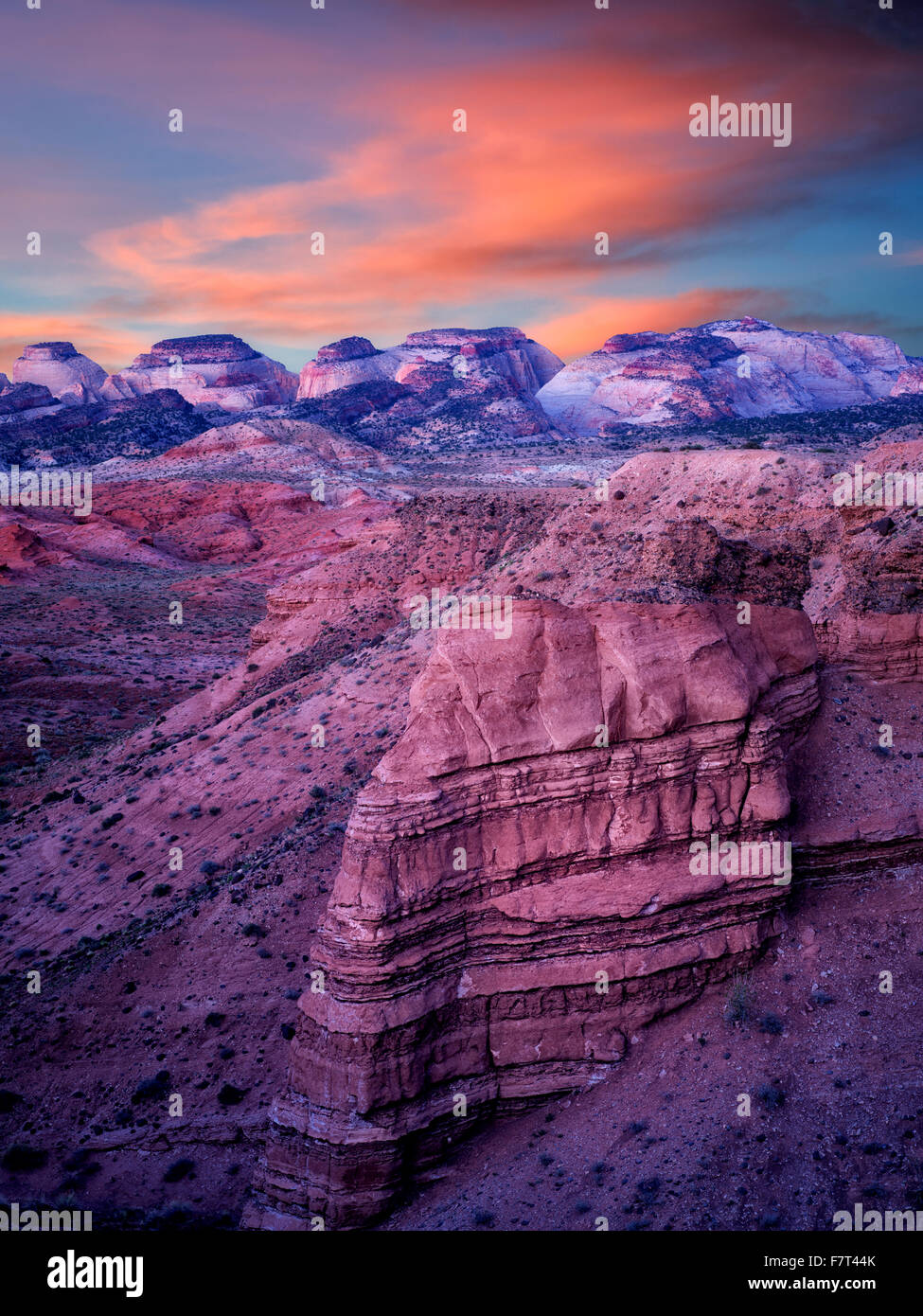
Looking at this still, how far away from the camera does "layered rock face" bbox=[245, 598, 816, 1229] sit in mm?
12086

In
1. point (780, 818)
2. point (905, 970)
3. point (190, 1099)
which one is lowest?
point (190, 1099)

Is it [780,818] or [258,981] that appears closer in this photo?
[780,818]

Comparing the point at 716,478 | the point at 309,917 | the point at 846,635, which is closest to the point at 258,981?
the point at 309,917

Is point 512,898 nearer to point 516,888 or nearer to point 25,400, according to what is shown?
point 516,888

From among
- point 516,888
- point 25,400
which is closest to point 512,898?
point 516,888

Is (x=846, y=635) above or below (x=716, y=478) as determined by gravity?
below

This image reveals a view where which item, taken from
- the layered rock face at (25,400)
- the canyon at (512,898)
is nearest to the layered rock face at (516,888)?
the canyon at (512,898)

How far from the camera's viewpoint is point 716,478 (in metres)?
27.5

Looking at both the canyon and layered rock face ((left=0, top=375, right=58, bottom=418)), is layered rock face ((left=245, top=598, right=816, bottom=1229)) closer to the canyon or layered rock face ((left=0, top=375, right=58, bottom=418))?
the canyon

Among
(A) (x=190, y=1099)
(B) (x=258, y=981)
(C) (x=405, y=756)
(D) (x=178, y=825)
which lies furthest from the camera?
(D) (x=178, y=825)

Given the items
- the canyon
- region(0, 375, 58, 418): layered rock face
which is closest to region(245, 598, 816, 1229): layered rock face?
the canyon

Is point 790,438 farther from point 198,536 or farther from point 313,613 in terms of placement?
point 313,613

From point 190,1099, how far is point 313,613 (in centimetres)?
2155

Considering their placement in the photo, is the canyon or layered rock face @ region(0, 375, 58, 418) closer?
the canyon
